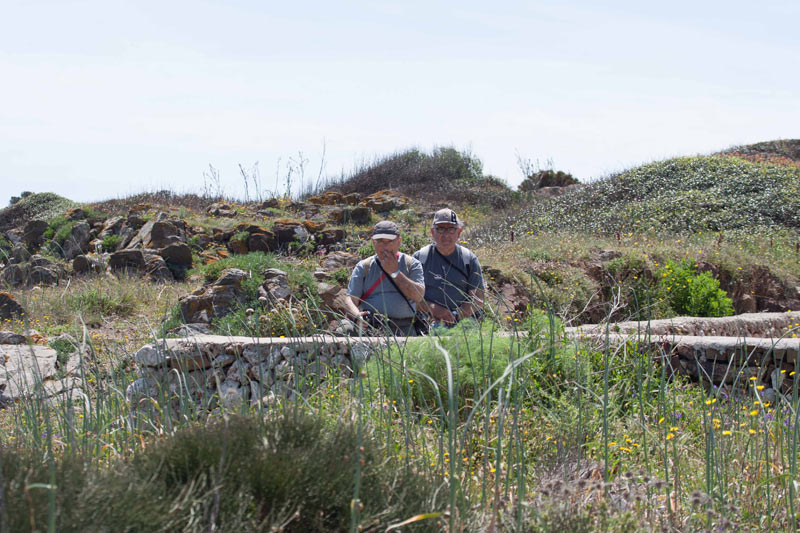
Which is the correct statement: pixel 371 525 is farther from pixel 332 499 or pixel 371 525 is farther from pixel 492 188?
pixel 492 188

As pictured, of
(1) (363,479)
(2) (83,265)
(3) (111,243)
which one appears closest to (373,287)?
(1) (363,479)

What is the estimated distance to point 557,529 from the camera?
194 centimetres

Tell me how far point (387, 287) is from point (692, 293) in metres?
5.24

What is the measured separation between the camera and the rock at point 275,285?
7480mm

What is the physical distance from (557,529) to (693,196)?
1540 cm

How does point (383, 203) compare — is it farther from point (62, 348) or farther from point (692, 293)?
point (62, 348)

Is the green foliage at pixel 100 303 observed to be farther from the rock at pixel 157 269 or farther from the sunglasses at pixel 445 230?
the sunglasses at pixel 445 230

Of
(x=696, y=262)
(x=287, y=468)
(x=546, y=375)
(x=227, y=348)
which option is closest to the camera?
(x=287, y=468)

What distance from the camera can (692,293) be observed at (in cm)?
854

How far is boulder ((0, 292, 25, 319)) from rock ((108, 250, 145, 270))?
1.90m

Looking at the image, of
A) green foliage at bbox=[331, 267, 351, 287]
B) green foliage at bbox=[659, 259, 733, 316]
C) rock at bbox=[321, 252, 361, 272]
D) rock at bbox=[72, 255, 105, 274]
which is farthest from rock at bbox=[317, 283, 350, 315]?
rock at bbox=[72, 255, 105, 274]

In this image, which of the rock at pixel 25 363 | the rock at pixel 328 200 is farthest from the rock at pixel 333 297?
the rock at pixel 328 200

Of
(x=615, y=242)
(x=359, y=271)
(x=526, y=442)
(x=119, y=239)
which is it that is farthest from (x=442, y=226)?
(x=119, y=239)

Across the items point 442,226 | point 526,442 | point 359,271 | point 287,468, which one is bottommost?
point 526,442
